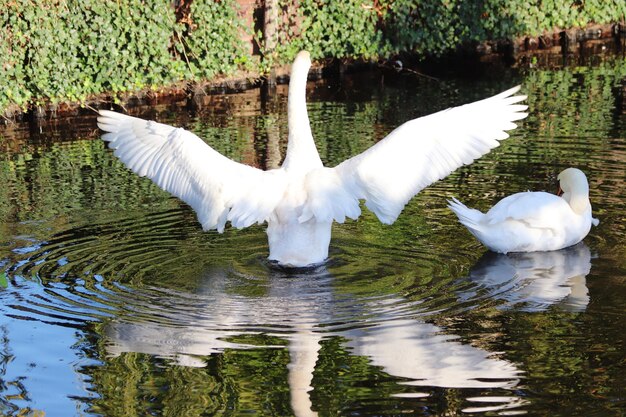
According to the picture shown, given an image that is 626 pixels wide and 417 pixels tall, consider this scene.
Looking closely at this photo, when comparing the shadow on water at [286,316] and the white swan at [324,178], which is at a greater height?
the white swan at [324,178]

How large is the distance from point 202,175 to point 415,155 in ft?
5.29

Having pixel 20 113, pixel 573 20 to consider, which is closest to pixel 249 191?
pixel 20 113

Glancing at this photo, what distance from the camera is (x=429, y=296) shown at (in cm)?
805

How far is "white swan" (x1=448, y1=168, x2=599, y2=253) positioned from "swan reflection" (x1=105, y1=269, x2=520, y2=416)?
1.51 metres

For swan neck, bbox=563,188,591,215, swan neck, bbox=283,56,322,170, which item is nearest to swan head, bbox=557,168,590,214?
swan neck, bbox=563,188,591,215

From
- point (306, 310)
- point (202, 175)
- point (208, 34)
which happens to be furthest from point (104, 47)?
point (306, 310)

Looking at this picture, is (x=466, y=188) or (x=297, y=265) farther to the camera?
(x=466, y=188)

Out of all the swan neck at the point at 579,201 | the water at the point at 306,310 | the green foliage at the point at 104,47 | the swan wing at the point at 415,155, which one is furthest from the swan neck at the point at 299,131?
the green foliage at the point at 104,47

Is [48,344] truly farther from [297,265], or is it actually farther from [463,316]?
[463,316]

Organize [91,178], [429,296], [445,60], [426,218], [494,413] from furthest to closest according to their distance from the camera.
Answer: [445,60]
[91,178]
[426,218]
[429,296]
[494,413]

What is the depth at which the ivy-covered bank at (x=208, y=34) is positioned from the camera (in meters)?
16.7

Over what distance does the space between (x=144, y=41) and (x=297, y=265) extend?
9.87 m

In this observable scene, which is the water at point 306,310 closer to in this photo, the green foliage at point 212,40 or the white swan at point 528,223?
the white swan at point 528,223

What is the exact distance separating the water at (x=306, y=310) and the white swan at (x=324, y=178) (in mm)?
389
